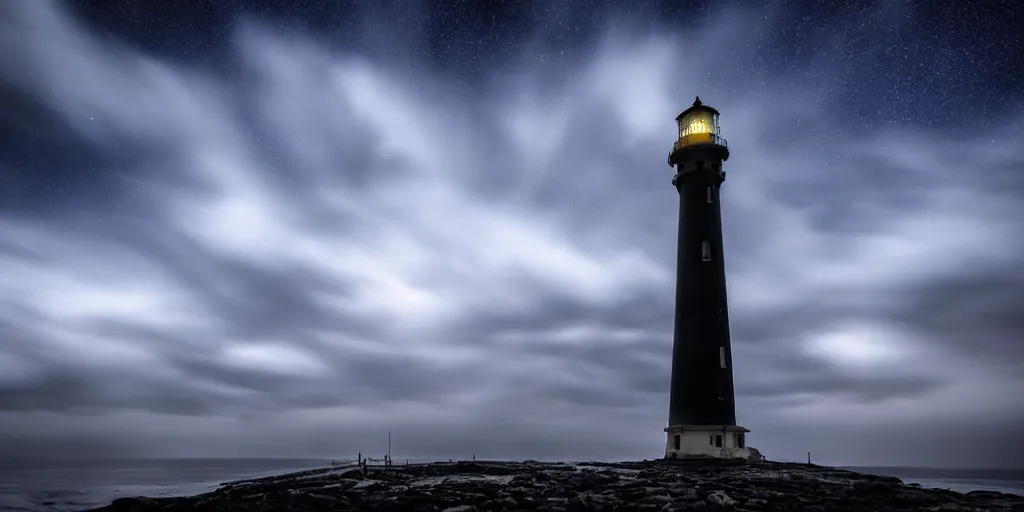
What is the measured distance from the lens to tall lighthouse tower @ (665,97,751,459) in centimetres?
4069

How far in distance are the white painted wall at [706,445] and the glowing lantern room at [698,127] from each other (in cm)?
1842

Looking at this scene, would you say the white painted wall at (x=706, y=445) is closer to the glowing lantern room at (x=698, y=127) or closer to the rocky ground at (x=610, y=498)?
the rocky ground at (x=610, y=498)

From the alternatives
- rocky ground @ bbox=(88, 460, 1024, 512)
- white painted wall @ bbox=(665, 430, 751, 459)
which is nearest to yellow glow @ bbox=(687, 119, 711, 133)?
white painted wall @ bbox=(665, 430, 751, 459)

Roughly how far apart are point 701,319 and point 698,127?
13.5 m

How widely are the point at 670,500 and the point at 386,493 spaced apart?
9.86 metres

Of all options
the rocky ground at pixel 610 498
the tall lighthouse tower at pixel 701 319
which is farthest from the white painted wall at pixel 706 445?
the rocky ground at pixel 610 498

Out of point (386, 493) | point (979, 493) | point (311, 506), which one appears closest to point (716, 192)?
point (979, 493)

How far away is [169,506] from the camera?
21.2 meters

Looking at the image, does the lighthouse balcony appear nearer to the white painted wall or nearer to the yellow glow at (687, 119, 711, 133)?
the yellow glow at (687, 119, 711, 133)

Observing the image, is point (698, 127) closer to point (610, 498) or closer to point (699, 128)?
point (699, 128)

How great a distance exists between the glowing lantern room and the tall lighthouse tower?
0.22 feet

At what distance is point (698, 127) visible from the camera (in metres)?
47.7

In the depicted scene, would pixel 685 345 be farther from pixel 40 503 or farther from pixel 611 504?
pixel 40 503

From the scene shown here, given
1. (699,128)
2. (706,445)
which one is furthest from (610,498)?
(699,128)
